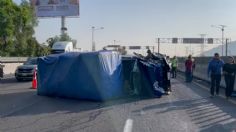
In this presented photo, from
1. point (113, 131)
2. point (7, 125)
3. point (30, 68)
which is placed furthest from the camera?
point (30, 68)

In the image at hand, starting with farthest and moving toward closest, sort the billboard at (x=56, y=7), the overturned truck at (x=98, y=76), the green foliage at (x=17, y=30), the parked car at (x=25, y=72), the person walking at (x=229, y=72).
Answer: the green foliage at (x=17, y=30) < the billboard at (x=56, y=7) < the parked car at (x=25, y=72) < the overturned truck at (x=98, y=76) < the person walking at (x=229, y=72)

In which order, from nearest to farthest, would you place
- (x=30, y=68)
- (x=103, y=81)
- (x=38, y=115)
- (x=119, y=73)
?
(x=38, y=115)
(x=103, y=81)
(x=119, y=73)
(x=30, y=68)

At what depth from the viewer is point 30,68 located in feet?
109

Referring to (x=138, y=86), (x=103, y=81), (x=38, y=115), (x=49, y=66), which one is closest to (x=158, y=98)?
(x=138, y=86)

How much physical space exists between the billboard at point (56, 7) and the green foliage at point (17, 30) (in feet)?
41.4

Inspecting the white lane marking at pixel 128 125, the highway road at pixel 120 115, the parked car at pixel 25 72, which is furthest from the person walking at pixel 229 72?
the parked car at pixel 25 72

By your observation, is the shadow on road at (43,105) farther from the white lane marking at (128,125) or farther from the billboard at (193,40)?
the billboard at (193,40)

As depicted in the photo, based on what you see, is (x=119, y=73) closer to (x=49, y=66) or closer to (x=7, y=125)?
(x=49, y=66)

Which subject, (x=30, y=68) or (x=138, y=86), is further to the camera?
(x=30, y=68)

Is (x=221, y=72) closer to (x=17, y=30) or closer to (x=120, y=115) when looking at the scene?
(x=120, y=115)

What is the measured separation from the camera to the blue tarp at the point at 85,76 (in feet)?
61.5

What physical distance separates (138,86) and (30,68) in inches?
564

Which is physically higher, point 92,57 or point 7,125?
point 92,57

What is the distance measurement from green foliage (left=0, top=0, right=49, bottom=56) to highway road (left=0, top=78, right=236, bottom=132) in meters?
55.8
